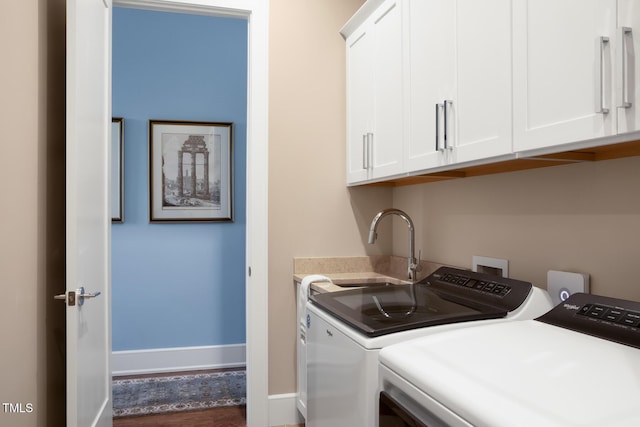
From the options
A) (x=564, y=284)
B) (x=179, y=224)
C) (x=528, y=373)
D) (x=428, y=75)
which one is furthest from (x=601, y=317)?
(x=179, y=224)

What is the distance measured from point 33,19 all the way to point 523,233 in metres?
1.88

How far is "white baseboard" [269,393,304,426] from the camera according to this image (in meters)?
2.38

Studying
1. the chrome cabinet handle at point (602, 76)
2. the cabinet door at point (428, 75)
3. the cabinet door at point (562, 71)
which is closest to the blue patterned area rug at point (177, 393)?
the cabinet door at point (428, 75)

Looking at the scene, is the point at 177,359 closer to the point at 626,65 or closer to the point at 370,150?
the point at 370,150

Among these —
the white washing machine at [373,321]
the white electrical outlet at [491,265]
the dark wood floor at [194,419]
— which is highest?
the white electrical outlet at [491,265]

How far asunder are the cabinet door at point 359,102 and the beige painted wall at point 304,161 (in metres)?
0.10

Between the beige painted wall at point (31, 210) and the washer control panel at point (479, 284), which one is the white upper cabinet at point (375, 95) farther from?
the beige painted wall at point (31, 210)

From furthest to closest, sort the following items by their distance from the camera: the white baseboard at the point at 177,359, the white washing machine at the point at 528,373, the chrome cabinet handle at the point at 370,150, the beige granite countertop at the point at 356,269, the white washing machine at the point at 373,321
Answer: the white baseboard at the point at 177,359, the beige granite countertop at the point at 356,269, the chrome cabinet handle at the point at 370,150, the white washing machine at the point at 373,321, the white washing machine at the point at 528,373

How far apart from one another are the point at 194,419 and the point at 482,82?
7.36ft

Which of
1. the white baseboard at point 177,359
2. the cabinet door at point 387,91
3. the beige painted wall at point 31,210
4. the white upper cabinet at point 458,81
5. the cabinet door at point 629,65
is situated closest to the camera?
the cabinet door at point 629,65

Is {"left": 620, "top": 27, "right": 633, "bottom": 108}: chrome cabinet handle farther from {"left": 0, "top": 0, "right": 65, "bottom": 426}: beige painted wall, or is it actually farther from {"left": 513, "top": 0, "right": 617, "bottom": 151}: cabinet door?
{"left": 0, "top": 0, "right": 65, "bottom": 426}: beige painted wall

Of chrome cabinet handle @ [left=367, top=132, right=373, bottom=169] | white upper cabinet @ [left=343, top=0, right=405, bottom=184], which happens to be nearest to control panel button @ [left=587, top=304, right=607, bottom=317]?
white upper cabinet @ [left=343, top=0, right=405, bottom=184]

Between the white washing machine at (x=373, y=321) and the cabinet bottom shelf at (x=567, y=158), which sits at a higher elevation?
the cabinet bottom shelf at (x=567, y=158)

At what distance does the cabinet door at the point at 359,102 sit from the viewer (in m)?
2.20
